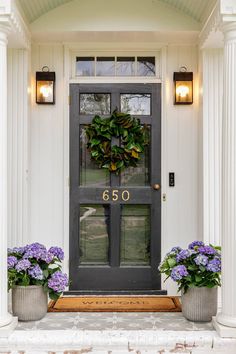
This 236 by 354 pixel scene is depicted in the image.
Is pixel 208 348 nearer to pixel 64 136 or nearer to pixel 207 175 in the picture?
pixel 207 175

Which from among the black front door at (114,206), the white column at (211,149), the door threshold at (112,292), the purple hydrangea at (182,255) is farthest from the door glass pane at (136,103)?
the door threshold at (112,292)

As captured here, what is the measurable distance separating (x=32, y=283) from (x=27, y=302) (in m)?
0.15

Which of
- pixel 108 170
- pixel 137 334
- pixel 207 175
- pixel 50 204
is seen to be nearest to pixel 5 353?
pixel 137 334

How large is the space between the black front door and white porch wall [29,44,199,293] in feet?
0.31

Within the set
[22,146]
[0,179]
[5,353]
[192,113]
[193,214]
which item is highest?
[192,113]

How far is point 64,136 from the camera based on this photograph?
4648 mm

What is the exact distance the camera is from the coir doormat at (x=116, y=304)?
411 cm

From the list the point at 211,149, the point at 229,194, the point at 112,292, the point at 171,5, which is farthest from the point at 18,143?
the point at 229,194

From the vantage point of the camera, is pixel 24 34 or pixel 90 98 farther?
pixel 90 98

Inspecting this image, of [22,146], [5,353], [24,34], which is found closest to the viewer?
[5,353]

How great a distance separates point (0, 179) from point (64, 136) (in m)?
1.29

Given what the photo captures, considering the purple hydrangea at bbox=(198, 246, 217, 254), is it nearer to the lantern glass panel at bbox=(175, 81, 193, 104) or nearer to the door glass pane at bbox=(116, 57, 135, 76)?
the lantern glass panel at bbox=(175, 81, 193, 104)

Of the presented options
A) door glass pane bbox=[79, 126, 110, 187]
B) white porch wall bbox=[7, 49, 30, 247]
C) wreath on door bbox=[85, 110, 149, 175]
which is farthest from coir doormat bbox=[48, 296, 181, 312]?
wreath on door bbox=[85, 110, 149, 175]

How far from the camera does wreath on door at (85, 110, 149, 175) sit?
4574mm
